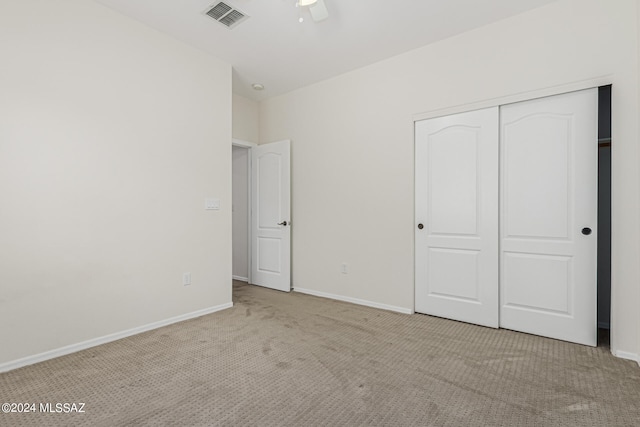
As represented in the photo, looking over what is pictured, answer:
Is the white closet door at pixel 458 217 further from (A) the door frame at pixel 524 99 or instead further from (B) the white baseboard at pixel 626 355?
(B) the white baseboard at pixel 626 355

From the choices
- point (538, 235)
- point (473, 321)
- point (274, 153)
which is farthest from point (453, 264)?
point (274, 153)

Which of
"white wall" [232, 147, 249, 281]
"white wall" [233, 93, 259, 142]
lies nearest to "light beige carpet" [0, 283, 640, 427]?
"white wall" [232, 147, 249, 281]

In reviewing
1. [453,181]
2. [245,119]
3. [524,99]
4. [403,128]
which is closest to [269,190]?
[245,119]

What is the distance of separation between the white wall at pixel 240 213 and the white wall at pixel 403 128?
526 mm

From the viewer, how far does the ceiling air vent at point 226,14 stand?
270 cm

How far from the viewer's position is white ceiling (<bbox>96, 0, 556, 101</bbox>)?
A: 8.78 ft

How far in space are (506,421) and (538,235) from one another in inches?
66.0

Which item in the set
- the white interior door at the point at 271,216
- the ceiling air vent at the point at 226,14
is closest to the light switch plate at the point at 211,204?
the white interior door at the point at 271,216

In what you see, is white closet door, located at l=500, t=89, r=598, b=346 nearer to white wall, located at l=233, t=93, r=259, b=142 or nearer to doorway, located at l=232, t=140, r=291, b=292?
doorway, located at l=232, t=140, r=291, b=292

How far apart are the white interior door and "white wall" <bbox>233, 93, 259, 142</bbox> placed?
241mm

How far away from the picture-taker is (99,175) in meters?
2.67

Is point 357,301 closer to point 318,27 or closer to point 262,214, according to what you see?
point 262,214

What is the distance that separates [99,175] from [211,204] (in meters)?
1.09

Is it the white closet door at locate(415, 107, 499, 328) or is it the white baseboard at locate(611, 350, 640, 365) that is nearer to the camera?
the white baseboard at locate(611, 350, 640, 365)
